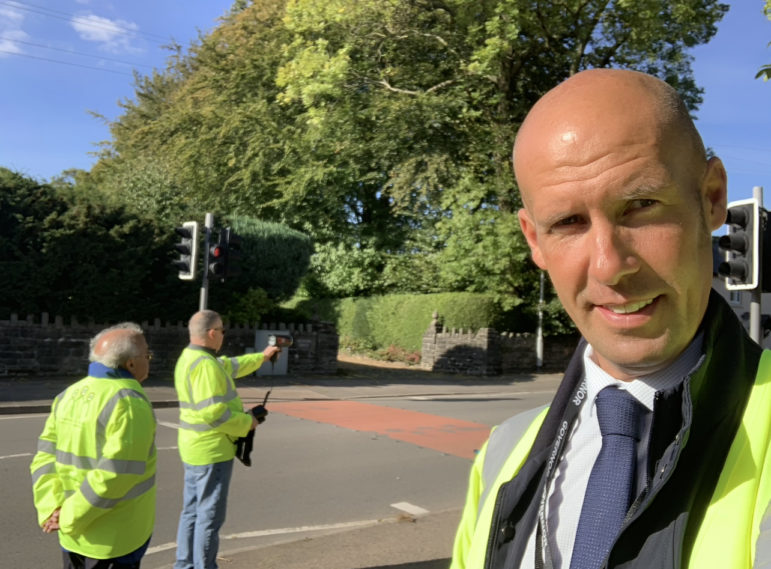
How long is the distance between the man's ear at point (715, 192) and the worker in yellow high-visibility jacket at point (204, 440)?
4.13 meters

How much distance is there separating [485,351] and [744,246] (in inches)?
669

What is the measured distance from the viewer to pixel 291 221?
1206 inches

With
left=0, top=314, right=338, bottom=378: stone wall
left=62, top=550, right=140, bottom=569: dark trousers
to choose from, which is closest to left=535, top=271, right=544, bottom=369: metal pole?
left=0, top=314, right=338, bottom=378: stone wall

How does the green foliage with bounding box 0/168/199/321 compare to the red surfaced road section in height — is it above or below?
above

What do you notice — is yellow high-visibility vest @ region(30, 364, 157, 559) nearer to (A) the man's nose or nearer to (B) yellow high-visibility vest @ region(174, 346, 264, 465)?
(B) yellow high-visibility vest @ region(174, 346, 264, 465)

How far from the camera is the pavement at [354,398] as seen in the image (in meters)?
5.18

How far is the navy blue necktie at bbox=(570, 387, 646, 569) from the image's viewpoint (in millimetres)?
1023

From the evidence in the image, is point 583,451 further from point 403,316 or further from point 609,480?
point 403,316

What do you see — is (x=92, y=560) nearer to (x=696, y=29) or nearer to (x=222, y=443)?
(x=222, y=443)

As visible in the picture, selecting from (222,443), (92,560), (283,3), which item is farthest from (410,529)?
(283,3)

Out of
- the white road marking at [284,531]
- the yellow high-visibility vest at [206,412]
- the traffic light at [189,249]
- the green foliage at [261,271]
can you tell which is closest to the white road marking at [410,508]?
the white road marking at [284,531]

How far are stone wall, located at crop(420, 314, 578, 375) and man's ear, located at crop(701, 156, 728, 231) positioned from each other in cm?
2268

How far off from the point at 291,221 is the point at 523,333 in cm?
1168

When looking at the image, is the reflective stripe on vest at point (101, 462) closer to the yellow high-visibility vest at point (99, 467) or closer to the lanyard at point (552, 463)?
the yellow high-visibility vest at point (99, 467)
